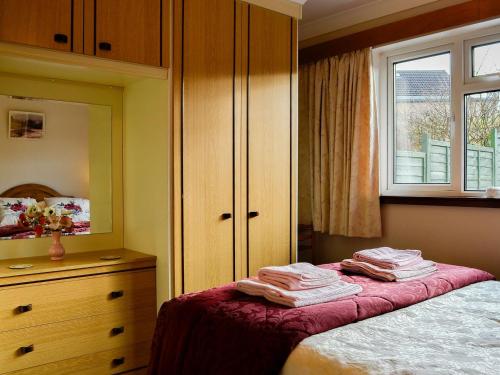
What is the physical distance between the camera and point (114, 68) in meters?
2.50

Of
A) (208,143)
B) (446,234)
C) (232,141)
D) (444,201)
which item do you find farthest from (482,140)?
(208,143)

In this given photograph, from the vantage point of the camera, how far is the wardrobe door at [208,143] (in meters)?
2.72

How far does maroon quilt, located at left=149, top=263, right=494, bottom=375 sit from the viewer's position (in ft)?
4.82

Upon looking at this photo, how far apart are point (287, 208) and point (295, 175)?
23cm

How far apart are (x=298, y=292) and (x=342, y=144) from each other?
6.71 feet

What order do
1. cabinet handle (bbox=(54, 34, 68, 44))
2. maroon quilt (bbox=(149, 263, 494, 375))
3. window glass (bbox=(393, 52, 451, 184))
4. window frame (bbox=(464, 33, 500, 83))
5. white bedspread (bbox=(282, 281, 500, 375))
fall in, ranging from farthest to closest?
window glass (bbox=(393, 52, 451, 184)) → window frame (bbox=(464, 33, 500, 83)) → cabinet handle (bbox=(54, 34, 68, 44)) → maroon quilt (bbox=(149, 263, 494, 375)) → white bedspread (bbox=(282, 281, 500, 375))

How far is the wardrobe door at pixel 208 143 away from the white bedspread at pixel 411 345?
1.30 meters

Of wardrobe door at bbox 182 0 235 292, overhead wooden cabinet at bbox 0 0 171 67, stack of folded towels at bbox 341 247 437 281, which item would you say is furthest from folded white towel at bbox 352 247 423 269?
overhead wooden cabinet at bbox 0 0 171 67

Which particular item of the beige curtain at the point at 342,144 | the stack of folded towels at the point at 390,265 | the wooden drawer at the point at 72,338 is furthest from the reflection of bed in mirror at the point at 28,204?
the beige curtain at the point at 342,144

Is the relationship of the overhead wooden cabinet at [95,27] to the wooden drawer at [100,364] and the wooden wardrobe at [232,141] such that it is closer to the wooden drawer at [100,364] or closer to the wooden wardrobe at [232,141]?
the wooden wardrobe at [232,141]

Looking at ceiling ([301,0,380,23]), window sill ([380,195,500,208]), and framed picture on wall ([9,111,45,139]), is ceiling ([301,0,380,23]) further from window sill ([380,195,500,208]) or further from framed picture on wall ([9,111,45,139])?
framed picture on wall ([9,111,45,139])

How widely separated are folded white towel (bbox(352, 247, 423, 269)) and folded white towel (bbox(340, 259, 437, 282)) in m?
0.02

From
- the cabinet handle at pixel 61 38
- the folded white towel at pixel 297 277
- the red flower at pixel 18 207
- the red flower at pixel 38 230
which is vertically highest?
the cabinet handle at pixel 61 38

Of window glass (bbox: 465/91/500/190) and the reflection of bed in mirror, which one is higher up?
window glass (bbox: 465/91/500/190)
